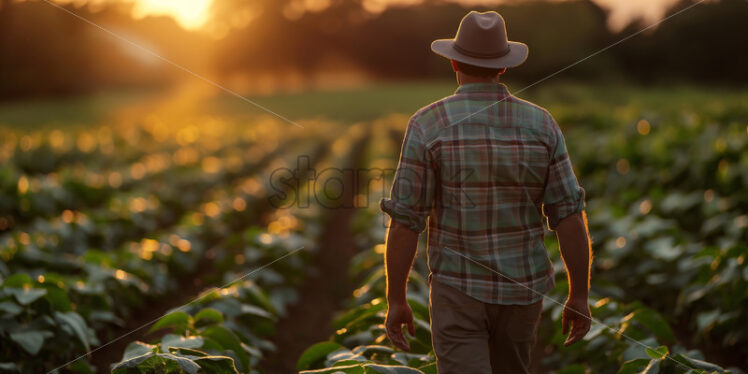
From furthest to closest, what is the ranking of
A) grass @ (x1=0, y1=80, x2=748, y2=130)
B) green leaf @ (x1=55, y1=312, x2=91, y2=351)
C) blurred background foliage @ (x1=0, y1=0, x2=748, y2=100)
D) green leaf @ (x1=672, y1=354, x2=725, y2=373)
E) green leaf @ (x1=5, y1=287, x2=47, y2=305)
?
blurred background foliage @ (x1=0, y1=0, x2=748, y2=100)
grass @ (x1=0, y1=80, x2=748, y2=130)
green leaf @ (x1=55, y1=312, x2=91, y2=351)
green leaf @ (x1=5, y1=287, x2=47, y2=305)
green leaf @ (x1=672, y1=354, x2=725, y2=373)

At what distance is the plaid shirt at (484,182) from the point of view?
2070mm

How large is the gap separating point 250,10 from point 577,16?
39.7 metres

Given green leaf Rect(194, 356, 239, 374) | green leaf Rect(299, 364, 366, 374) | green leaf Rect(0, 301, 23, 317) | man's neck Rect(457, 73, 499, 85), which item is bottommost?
green leaf Rect(194, 356, 239, 374)

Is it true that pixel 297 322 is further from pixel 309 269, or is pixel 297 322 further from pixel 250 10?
pixel 250 10

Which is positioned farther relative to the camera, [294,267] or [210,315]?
[294,267]

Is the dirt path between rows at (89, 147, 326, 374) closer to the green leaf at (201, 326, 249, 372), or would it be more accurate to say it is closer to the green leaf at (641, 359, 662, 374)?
the green leaf at (201, 326, 249, 372)

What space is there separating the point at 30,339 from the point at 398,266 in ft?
6.51

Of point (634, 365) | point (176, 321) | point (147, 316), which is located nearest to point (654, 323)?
point (634, 365)

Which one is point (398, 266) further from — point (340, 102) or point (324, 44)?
point (324, 44)

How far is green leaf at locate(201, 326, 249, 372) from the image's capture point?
2.76 metres

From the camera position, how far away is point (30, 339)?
2.95 m

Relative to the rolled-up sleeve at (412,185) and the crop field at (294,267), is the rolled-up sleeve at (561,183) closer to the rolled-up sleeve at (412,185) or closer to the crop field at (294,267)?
the rolled-up sleeve at (412,185)

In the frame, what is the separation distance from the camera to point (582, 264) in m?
2.19

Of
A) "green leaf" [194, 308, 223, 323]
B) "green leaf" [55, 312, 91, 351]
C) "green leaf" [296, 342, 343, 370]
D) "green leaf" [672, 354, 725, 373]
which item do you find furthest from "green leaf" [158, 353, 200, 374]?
"green leaf" [672, 354, 725, 373]
